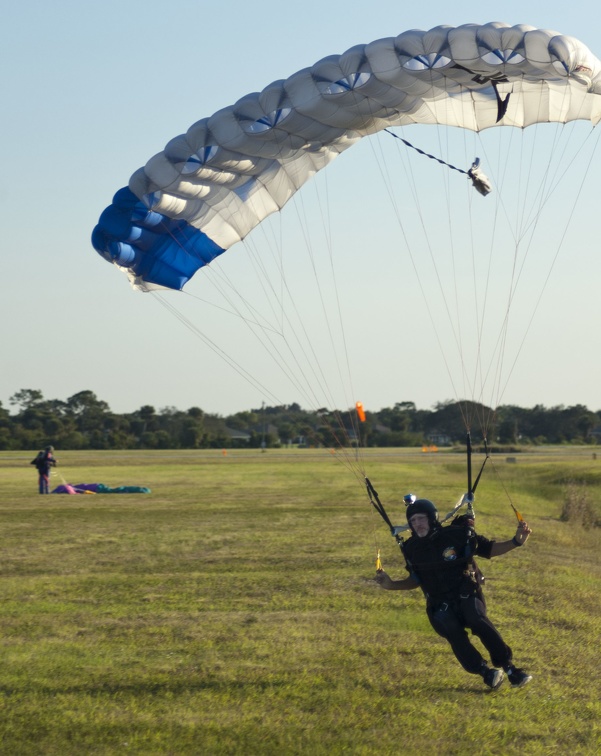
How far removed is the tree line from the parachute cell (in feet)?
285

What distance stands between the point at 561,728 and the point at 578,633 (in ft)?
11.5

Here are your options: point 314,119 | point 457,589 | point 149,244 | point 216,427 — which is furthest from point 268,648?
point 216,427

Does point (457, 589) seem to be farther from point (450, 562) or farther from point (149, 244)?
point (149, 244)

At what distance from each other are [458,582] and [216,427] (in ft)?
447

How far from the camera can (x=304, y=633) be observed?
10.6 meters

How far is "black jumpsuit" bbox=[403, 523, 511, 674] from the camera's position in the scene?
8.31 metres

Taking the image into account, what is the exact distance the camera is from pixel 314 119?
36.4ft

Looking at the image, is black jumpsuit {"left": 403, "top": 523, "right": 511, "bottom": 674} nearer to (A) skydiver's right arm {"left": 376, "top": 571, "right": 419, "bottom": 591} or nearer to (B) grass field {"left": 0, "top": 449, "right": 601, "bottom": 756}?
(A) skydiver's right arm {"left": 376, "top": 571, "right": 419, "bottom": 591}

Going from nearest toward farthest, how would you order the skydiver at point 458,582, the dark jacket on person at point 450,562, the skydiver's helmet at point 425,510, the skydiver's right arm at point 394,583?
the skydiver at point 458,582, the dark jacket on person at point 450,562, the skydiver's helmet at point 425,510, the skydiver's right arm at point 394,583

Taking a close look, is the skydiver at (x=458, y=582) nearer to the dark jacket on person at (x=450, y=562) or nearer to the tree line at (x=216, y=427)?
the dark jacket on person at (x=450, y=562)

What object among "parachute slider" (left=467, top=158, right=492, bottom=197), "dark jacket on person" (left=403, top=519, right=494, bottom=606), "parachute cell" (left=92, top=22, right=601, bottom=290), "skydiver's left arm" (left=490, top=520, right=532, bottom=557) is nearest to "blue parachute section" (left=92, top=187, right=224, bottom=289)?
"parachute cell" (left=92, top=22, right=601, bottom=290)

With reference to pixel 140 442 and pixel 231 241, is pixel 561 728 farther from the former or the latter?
pixel 140 442

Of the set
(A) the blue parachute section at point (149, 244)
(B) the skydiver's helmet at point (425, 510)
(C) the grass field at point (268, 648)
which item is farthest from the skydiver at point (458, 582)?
(A) the blue parachute section at point (149, 244)

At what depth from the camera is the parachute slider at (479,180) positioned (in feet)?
38.6
